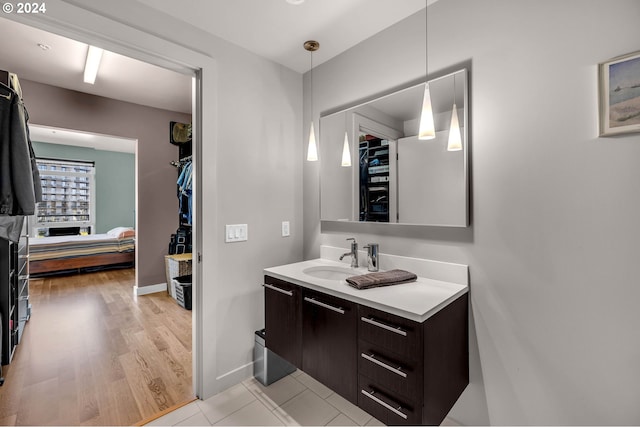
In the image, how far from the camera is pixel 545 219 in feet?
4.28

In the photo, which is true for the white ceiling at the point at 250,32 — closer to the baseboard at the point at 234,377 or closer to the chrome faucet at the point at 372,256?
the chrome faucet at the point at 372,256

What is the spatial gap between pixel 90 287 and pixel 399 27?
209 inches

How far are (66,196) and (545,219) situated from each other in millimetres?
8689

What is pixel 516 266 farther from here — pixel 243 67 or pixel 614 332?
pixel 243 67

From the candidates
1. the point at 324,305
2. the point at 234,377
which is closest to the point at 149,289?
the point at 234,377

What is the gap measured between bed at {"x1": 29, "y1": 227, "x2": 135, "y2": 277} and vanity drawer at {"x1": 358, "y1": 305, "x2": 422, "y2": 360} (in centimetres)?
580

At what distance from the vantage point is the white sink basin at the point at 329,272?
1.98 m

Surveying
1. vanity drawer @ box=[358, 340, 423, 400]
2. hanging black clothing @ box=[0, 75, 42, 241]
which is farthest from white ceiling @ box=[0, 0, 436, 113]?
vanity drawer @ box=[358, 340, 423, 400]

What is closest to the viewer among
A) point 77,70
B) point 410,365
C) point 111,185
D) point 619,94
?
point 619,94

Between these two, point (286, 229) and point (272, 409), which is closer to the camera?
point (272, 409)

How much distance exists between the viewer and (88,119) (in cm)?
358

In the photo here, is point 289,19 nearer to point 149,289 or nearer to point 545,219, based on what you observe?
point 545,219

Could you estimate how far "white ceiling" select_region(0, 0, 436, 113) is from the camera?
5.49ft

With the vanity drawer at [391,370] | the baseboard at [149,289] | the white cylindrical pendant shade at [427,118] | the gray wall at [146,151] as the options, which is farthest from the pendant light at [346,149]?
the baseboard at [149,289]
